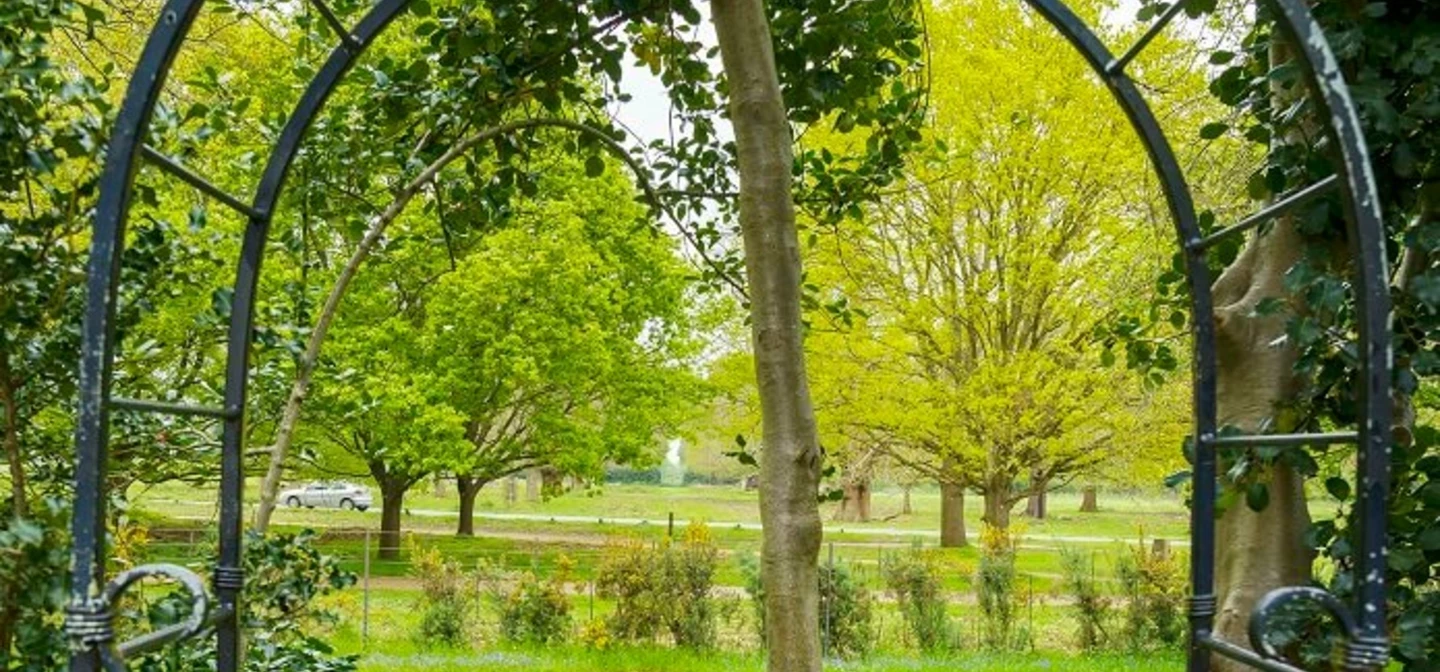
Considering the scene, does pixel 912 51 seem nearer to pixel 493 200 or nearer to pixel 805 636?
pixel 493 200

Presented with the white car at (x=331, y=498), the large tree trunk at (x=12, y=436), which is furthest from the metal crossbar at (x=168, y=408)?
the white car at (x=331, y=498)

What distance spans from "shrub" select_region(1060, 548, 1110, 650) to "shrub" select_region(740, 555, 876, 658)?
1.55 meters

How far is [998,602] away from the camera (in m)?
7.94

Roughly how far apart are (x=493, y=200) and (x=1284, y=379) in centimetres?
173

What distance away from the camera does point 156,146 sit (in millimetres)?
1963

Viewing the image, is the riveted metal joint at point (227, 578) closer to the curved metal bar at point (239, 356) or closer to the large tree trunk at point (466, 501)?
the curved metal bar at point (239, 356)

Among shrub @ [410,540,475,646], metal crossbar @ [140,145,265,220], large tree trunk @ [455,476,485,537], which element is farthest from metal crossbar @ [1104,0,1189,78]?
large tree trunk @ [455,476,485,537]

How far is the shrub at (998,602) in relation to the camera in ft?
25.9

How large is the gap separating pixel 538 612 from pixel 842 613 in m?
1.92

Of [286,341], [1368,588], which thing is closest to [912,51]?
[286,341]

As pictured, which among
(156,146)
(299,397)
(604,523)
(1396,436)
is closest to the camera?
(1396,436)

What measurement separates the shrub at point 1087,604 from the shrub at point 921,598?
892 mm

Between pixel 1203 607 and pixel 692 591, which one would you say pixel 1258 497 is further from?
pixel 692 591

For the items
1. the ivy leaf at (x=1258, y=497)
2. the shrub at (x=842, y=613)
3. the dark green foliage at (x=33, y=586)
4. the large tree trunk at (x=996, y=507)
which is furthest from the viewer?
the large tree trunk at (x=996, y=507)
